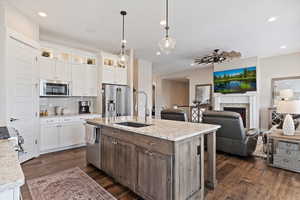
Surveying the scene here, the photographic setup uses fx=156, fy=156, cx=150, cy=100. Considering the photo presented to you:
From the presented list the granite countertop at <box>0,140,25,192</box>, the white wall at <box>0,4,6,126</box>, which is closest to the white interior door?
the white wall at <box>0,4,6,126</box>

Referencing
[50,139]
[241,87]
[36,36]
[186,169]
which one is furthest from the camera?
[241,87]

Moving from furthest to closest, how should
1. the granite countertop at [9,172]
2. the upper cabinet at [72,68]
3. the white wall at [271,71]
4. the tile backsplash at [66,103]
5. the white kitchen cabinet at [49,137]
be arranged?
the white wall at [271,71] → the tile backsplash at [66,103] → the upper cabinet at [72,68] → the white kitchen cabinet at [49,137] → the granite countertop at [9,172]

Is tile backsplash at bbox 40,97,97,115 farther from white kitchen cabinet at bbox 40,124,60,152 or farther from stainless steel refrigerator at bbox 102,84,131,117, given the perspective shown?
white kitchen cabinet at bbox 40,124,60,152

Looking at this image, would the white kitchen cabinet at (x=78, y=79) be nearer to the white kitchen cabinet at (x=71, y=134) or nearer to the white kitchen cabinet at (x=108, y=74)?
the white kitchen cabinet at (x=108, y=74)

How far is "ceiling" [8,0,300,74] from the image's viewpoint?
2.84 m

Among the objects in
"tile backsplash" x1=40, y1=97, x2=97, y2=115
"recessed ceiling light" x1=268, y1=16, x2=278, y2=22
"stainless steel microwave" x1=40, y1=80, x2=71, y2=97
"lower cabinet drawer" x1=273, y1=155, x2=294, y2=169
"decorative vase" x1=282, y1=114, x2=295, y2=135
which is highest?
"recessed ceiling light" x1=268, y1=16, x2=278, y2=22

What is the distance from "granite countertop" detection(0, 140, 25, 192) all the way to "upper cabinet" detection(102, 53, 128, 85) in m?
3.92

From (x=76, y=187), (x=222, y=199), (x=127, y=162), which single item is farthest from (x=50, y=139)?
(x=222, y=199)

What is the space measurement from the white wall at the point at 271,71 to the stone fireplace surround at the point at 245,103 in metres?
0.37

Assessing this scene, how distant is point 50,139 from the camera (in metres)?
3.92

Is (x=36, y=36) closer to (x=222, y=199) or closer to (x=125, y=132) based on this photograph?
(x=125, y=132)

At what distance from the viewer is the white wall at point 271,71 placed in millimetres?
5652

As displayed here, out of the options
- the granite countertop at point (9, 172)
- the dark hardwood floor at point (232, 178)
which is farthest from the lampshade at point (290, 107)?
the granite countertop at point (9, 172)

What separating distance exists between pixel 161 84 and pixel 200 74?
9.84 feet
